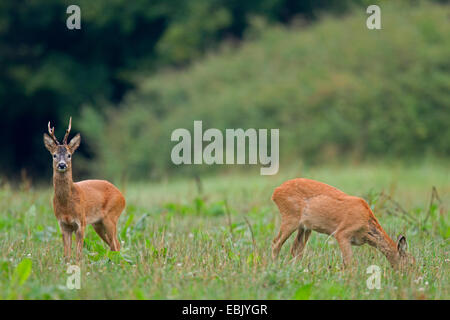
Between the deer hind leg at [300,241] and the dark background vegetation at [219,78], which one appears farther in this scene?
the dark background vegetation at [219,78]

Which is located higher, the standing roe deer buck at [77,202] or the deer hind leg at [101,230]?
the standing roe deer buck at [77,202]

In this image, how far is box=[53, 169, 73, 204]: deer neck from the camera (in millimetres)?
7570

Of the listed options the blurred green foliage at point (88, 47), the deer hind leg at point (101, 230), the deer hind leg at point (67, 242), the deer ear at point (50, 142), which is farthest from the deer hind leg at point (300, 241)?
the blurred green foliage at point (88, 47)

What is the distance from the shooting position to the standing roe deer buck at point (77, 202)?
7.45 metres

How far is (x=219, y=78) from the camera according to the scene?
26531mm

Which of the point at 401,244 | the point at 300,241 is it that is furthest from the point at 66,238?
the point at 401,244

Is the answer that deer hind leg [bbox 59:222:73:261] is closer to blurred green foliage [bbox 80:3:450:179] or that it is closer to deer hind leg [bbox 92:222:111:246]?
deer hind leg [bbox 92:222:111:246]

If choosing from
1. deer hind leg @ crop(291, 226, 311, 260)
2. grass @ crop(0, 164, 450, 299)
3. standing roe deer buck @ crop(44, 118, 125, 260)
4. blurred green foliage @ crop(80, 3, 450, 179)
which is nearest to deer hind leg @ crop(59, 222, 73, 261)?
standing roe deer buck @ crop(44, 118, 125, 260)

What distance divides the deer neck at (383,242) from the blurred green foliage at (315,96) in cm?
1283

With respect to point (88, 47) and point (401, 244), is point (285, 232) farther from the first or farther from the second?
point (88, 47)

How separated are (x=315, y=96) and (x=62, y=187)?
14.8m

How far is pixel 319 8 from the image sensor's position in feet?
107

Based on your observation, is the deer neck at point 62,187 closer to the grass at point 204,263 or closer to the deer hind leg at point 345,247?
the grass at point 204,263

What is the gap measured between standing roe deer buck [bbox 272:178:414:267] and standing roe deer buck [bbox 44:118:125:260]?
1.88 m
